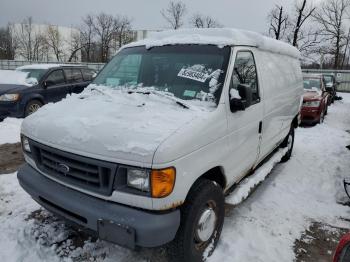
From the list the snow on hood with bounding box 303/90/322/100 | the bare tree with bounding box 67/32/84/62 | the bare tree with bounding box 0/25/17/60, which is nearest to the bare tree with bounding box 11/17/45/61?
the bare tree with bounding box 0/25/17/60

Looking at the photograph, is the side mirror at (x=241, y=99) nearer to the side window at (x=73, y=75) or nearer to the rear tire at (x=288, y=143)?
the rear tire at (x=288, y=143)

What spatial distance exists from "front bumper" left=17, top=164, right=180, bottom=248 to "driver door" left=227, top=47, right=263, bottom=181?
121cm

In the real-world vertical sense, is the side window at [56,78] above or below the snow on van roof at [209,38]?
below

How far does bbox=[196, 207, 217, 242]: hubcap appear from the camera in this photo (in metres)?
3.05

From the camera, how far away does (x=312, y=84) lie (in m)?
12.1

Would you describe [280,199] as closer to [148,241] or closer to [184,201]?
[184,201]

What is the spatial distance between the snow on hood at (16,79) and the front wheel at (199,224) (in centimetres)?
797

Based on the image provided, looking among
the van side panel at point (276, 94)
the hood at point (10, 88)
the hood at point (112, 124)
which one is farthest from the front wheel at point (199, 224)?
the hood at point (10, 88)

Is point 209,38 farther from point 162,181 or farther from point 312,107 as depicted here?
point 312,107

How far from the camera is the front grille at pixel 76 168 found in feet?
8.50

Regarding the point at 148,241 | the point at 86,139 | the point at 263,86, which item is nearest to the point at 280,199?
the point at 263,86

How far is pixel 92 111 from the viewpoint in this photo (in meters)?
3.09

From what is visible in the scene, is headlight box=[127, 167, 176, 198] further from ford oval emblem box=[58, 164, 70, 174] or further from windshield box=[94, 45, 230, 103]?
windshield box=[94, 45, 230, 103]

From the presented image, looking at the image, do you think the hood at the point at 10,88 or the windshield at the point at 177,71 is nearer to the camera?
the windshield at the point at 177,71
